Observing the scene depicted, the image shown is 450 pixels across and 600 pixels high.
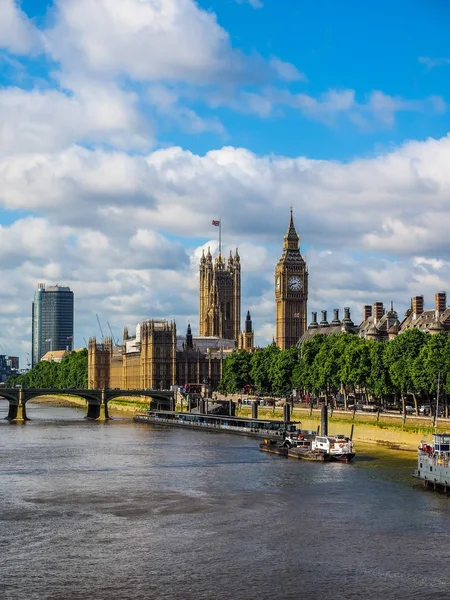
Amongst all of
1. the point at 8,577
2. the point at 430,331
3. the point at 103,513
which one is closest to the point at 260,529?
the point at 103,513

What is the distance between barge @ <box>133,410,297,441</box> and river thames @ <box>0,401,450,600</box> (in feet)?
95.7

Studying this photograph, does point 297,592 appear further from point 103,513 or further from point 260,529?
point 103,513

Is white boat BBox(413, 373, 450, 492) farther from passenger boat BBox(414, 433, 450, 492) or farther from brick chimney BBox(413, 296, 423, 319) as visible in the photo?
brick chimney BBox(413, 296, 423, 319)

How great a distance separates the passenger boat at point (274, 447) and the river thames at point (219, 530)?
628 cm

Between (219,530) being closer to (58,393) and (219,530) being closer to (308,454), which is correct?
(308,454)

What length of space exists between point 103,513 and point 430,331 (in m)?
91.9

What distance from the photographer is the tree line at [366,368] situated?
419 ft

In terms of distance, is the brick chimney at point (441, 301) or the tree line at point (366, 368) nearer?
the tree line at point (366, 368)

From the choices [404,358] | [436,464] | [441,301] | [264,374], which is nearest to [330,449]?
[436,464]

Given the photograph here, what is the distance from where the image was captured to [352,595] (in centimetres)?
5372

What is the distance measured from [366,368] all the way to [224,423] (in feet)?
84.9

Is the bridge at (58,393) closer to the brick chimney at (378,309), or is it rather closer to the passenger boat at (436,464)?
the brick chimney at (378,309)

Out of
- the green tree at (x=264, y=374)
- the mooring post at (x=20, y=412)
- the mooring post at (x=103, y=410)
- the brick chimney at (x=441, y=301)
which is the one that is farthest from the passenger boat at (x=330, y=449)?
the mooring post at (x=103, y=410)

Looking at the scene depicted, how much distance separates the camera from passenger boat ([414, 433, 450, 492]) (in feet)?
271
